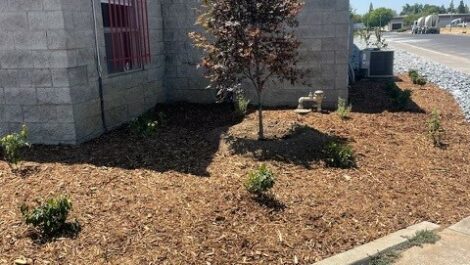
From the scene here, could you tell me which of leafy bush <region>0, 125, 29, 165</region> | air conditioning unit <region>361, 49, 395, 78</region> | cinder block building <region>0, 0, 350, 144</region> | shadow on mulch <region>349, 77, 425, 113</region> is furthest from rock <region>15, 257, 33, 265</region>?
air conditioning unit <region>361, 49, 395, 78</region>

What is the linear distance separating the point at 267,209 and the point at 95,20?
3747 millimetres

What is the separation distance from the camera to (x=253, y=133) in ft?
21.4

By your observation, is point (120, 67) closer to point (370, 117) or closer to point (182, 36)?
point (182, 36)

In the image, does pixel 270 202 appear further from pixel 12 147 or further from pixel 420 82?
pixel 420 82

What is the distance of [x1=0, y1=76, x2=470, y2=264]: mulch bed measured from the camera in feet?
12.7

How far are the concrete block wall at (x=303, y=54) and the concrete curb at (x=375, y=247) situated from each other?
443 centimetres

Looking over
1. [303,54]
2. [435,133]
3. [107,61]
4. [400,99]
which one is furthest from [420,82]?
[107,61]

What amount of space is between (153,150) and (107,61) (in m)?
1.81

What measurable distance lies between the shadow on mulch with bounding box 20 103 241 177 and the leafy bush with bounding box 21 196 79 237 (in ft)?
4.91

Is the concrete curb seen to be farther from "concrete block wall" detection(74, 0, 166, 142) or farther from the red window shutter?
the red window shutter

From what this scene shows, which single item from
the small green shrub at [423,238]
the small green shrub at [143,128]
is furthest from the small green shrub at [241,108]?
the small green shrub at [423,238]

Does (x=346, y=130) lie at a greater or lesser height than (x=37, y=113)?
lesser

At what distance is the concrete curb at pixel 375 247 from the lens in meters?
3.82

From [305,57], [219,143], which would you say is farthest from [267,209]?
[305,57]
